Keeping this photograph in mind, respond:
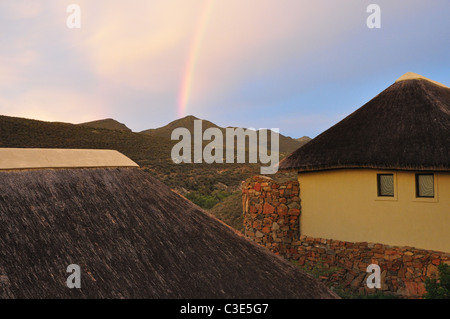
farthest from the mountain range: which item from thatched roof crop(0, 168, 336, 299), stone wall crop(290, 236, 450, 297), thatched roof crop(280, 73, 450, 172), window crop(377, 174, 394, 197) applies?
thatched roof crop(0, 168, 336, 299)

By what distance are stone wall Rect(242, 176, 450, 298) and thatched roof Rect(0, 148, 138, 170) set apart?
646 cm

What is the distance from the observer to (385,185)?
8906 mm

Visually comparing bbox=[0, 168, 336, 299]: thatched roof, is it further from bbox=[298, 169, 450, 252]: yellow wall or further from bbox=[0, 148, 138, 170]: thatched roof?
bbox=[298, 169, 450, 252]: yellow wall

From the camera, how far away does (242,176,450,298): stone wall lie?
834cm

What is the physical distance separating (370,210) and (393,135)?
203cm

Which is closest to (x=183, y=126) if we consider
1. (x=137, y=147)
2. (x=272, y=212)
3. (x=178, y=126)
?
(x=178, y=126)

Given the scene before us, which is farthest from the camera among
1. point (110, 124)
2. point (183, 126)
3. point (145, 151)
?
point (183, 126)

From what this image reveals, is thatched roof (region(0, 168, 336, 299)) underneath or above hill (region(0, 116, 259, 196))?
underneath

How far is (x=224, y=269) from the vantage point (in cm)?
410

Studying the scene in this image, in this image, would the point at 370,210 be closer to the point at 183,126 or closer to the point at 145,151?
the point at 145,151

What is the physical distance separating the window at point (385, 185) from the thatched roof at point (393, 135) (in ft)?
1.59

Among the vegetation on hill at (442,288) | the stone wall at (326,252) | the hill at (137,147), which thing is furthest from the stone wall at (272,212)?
the hill at (137,147)

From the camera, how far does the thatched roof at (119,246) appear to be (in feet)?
10.4

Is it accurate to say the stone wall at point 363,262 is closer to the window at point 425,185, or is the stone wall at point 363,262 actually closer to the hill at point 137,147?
the window at point 425,185
